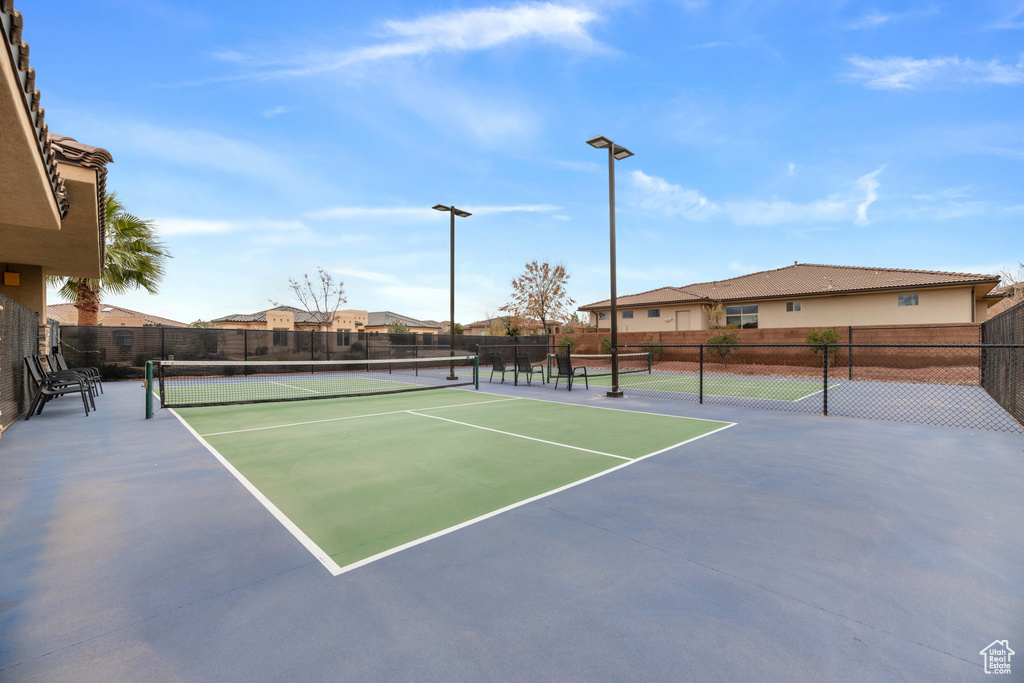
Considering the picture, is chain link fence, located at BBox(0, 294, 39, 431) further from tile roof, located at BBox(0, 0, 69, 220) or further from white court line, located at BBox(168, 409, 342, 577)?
white court line, located at BBox(168, 409, 342, 577)

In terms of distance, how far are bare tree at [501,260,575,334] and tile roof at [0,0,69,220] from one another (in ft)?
102

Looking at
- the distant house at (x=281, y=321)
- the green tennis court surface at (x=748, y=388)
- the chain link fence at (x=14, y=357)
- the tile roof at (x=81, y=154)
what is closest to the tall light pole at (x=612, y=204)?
the green tennis court surface at (x=748, y=388)

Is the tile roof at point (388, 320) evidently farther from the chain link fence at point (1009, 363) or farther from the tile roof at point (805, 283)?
the chain link fence at point (1009, 363)

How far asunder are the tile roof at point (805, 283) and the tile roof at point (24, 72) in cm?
2942

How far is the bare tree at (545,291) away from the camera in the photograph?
115ft

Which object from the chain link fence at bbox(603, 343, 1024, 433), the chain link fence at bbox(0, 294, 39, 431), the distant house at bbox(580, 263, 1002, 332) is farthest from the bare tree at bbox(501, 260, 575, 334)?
the chain link fence at bbox(0, 294, 39, 431)

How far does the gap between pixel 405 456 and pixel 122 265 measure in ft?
59.2

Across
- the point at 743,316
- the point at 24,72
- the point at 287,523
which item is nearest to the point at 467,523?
the point at 287,523

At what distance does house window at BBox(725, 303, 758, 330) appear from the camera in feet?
91.0

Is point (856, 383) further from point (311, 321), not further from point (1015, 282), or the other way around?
point (311, 321)

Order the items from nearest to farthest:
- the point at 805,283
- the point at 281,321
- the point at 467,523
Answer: the point at 467,523, the point at 805,283, the point at 281,321

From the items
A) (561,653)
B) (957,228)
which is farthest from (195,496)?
(957,228)

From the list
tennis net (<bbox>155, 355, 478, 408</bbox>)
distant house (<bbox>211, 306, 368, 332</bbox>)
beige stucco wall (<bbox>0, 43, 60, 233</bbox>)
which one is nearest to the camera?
beige stucco wall (<bbox>0, 43, 60, 233</bbox>)

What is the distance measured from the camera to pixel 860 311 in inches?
935
